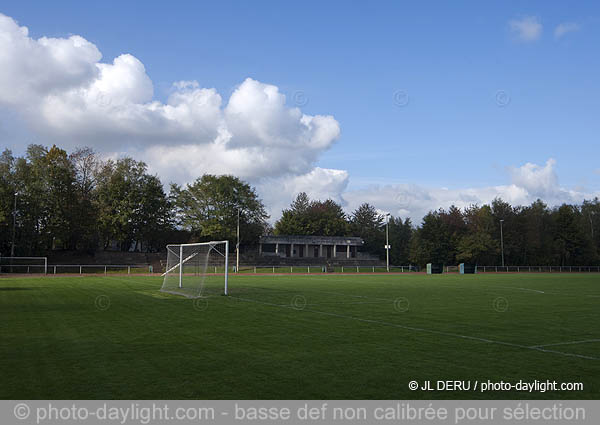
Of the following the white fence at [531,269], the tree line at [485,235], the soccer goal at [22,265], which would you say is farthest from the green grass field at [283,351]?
the tree line at [485,235]

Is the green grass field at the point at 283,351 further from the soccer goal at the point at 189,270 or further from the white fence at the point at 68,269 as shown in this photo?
the white fence at the point at 68,269

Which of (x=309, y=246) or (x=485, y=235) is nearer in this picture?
(x=485, y=235)

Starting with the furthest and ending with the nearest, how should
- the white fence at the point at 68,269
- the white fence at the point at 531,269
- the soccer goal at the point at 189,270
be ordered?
the white fence at the point at 531,269 → the white fence at the point at 68,269 → the soccer goal at the point at 189,270

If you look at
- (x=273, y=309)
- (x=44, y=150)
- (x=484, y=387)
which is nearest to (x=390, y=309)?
(x=273, y=309)

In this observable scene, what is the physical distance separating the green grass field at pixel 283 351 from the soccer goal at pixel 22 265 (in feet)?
116

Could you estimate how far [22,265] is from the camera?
47.4m

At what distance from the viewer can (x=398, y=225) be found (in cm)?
11338

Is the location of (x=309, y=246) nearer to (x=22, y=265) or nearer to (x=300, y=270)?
(x=300, y=270)

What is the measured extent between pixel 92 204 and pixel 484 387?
220 ft

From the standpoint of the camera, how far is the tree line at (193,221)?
6091cm

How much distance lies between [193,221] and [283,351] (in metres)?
70.2

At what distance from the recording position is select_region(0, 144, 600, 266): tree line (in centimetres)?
6091

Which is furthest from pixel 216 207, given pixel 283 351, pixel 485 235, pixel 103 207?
pixel 283 351

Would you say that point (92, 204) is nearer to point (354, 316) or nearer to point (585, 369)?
point (354, 316)
